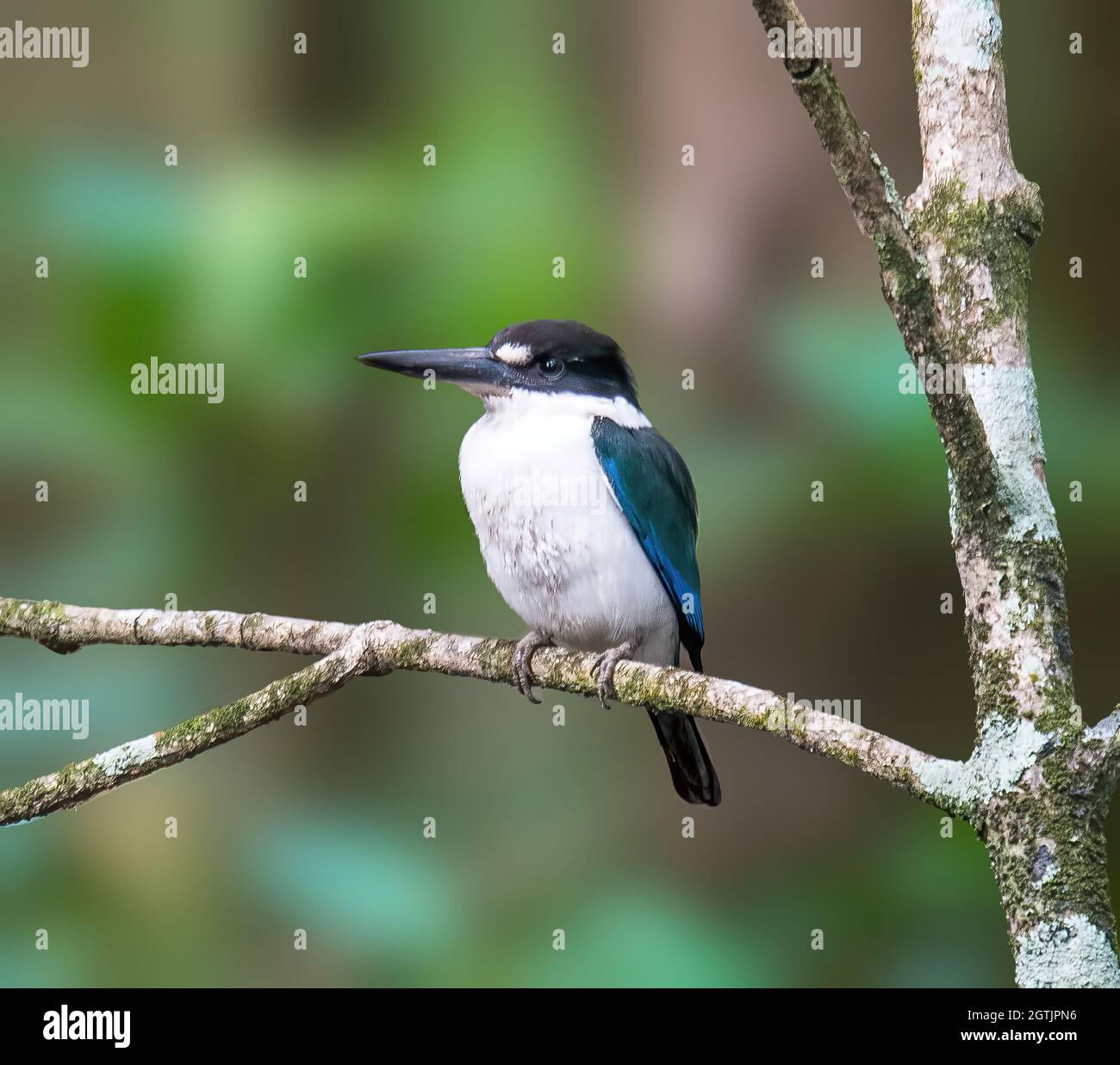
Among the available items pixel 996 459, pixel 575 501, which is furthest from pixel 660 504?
pixel 996 459

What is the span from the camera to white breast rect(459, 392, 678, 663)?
8.56 ft

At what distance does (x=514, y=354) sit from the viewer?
106 inches

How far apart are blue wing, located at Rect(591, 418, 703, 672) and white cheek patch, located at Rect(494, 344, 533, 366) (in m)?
0.17

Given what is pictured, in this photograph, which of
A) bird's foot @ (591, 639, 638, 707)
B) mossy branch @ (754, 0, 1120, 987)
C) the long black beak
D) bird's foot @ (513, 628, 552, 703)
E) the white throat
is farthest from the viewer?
the white throat

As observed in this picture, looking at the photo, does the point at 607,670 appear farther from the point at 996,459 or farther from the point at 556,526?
the point at 996,459

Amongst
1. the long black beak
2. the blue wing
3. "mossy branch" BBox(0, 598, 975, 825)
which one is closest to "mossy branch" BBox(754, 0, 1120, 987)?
"mossy branch" BBox(0, 598, 975, 825)

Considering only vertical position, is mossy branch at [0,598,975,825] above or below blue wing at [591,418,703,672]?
below

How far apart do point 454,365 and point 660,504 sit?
1.44 feet

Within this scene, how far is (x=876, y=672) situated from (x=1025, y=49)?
4.66ft

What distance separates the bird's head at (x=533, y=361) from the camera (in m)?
2.69

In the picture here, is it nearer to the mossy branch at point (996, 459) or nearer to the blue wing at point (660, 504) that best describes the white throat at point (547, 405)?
the blue wing at point (660, 504)

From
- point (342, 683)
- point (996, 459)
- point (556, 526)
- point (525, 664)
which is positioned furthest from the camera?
point (556, 526)

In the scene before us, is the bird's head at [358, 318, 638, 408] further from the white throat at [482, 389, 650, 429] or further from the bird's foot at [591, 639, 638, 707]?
the bird's foot at [591, 639, 638, 707]

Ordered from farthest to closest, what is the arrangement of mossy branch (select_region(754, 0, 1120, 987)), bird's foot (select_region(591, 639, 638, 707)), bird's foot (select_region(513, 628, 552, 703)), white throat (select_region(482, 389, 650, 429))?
white throat (select_region(482, 389, 650, 429)) < bird's foot (select_region(513, 628, 552, 703)) < bird's foot (select_region(591, 639, 638, 707)) < mossy branch (select_region(754, 0, 1120, 987))
